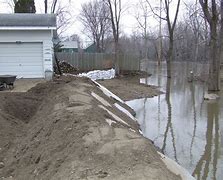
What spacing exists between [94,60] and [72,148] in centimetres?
3023

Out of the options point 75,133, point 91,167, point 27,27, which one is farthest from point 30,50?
point 91,167

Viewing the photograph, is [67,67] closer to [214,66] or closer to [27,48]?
[27,48]

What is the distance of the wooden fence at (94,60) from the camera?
3516 cm

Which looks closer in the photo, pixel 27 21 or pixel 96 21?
pixel 27 21

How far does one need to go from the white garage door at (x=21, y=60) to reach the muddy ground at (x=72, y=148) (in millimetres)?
9428

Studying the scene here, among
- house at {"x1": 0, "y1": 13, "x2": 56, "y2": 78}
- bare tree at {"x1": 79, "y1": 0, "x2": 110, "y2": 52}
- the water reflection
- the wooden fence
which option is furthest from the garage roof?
bare tree at {"x1": 79, "y1": 0, "x2": 110, "y2": 52}

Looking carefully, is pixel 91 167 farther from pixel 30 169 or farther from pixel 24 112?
pixel 24 112

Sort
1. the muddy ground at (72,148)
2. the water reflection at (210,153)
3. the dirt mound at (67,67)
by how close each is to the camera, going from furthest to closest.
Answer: the dirt mound at (67,67), the water reflection at (210,153), the muddy ground at (72,148)

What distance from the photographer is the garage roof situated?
66.2ft

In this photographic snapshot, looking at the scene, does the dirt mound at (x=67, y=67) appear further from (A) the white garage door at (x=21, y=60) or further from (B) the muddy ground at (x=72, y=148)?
(B) the muddy ground at (x=72, y=148)

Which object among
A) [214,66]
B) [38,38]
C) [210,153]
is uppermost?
[38,38]

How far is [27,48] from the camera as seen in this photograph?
20766 millimetres

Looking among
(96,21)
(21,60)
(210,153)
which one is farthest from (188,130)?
(96,21)

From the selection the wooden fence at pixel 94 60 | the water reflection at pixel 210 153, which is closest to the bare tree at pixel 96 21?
the wooden fence at pixel 94 60
